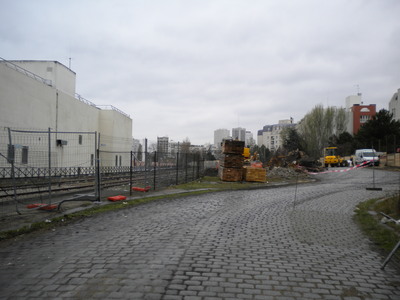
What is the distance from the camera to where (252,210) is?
387 inches

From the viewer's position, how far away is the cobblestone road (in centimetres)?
373

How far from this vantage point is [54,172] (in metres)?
11.7

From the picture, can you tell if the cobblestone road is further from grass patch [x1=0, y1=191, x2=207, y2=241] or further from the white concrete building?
the white concrete building

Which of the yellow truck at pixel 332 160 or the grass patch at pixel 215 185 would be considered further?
the yellow truck at pixel 332 160

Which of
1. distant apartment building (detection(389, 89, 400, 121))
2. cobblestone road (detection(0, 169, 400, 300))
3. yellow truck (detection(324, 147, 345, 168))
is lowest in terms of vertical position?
cobblestone road (detection(0, 169, 400, 300))

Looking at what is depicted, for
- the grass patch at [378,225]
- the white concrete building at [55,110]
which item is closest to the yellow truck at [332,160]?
the white concrete building at [55,110]

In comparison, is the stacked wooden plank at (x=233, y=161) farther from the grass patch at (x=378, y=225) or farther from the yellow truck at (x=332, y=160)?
the yellow truck at (x=332, y=160)

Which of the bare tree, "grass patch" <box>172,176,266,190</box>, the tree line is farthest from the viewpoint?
the bare tree

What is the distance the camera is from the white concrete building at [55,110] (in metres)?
21.4

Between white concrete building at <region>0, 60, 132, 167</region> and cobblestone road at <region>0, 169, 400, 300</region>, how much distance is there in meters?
5.77

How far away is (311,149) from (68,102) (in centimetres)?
4767

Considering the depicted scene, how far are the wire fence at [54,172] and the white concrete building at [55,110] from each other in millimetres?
396

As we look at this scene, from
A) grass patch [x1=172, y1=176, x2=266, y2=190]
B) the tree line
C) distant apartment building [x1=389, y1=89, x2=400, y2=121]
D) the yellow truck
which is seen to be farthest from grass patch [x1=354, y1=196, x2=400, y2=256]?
distant apartment building [x1=389, y1=89, x2=400, y2=121]

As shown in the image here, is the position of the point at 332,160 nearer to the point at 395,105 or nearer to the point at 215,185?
the point at 215,185
